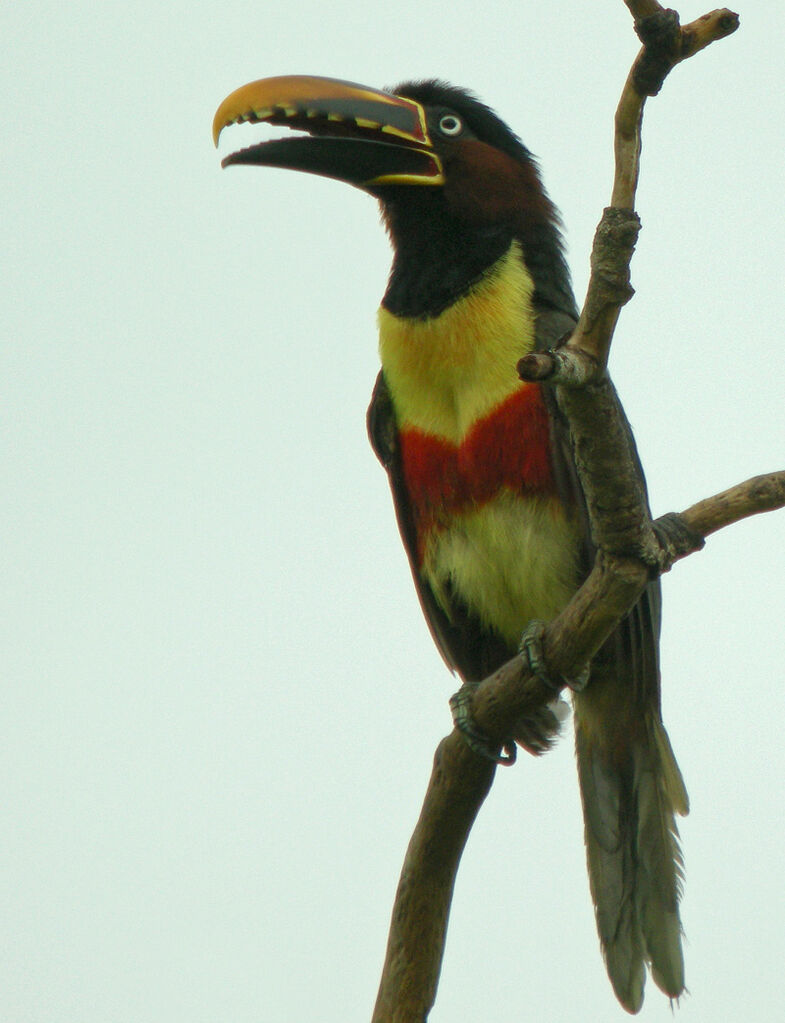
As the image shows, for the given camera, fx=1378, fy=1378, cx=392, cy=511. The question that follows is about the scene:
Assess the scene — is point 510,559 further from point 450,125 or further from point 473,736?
point 450,125

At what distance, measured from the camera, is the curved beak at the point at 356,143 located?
605 centimetres

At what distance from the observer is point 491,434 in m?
5.80

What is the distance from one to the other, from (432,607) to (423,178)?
6.57ft

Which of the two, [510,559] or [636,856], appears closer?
[510,559]

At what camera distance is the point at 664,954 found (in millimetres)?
5891

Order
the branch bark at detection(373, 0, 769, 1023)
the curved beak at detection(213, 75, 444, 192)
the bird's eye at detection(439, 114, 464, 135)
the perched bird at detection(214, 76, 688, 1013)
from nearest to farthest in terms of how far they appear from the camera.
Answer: the branch bark at detection(373, 0, 769, 1023) → the perched bird at detection(214, 76, 688, 1013) → the curved beak at detection(213, 75, 444, 192) → the bird's eye at detection(439, 114, 464, 135)

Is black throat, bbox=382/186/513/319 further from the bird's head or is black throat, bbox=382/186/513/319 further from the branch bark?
the branch bark

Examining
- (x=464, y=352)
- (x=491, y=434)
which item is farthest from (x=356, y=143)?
(x=491, y=434)

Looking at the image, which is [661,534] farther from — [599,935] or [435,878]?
[599,935]

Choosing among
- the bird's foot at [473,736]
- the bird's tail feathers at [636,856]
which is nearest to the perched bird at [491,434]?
the bird's tail feathers at [636,856]

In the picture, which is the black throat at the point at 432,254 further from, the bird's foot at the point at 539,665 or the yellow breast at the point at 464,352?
the bird's foot at the point at 539,665

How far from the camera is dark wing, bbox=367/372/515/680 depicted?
644 cm

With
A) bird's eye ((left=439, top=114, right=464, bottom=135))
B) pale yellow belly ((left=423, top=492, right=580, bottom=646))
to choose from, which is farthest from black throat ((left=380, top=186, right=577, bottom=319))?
pale yellow belly ((left=423, top=492, right=580, bottom=646))

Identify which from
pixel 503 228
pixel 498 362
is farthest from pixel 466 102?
pixel 498 362
